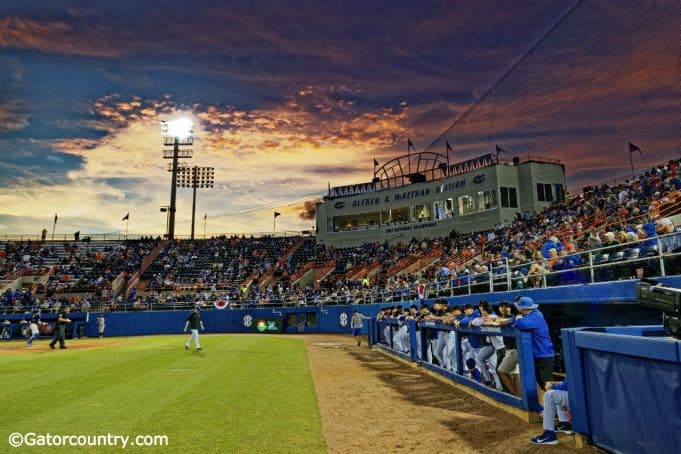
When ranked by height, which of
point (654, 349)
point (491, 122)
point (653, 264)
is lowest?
point (654, 349)

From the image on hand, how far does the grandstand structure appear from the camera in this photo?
42812 millimetres

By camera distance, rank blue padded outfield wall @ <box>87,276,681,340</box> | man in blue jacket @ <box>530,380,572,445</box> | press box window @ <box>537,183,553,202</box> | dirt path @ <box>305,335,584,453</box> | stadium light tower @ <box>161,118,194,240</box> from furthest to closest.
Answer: stadium light tower @ <box>161,118,194,240</box>, press box window @ <box>537,183,553,202</box>, blue padded outfield wall @ <box>87,276,681,340</box>, dirt path @ <box>305,335,584,453</box>, man in blue jacket @ <box>530,380,572,445</box>

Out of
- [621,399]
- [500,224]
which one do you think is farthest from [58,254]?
[621,399]

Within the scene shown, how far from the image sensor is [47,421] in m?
8.09

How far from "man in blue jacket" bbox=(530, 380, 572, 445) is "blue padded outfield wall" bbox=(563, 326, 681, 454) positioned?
0.41 meters

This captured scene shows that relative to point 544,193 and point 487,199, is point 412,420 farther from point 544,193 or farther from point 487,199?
point 544,193

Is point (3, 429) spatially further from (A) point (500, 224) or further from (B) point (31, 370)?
(A) point (500, 224)

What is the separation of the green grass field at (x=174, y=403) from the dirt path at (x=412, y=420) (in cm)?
50

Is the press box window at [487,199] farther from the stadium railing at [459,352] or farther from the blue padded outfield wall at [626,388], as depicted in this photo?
the blue padded outfield wall at [626,388]

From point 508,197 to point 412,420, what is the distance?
122ft

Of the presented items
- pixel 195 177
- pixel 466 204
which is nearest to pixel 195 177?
pixel 195 177

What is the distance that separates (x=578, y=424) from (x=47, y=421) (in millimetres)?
8615

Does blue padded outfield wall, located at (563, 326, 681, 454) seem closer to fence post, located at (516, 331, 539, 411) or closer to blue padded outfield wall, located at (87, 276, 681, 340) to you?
fence post, located at (516, 331, 539, 411)

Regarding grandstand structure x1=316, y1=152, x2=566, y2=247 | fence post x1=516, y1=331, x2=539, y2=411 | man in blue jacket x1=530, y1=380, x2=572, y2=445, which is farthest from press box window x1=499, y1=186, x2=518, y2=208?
man in blue jacket x1=530, y1=380, x2=572, y2=445
